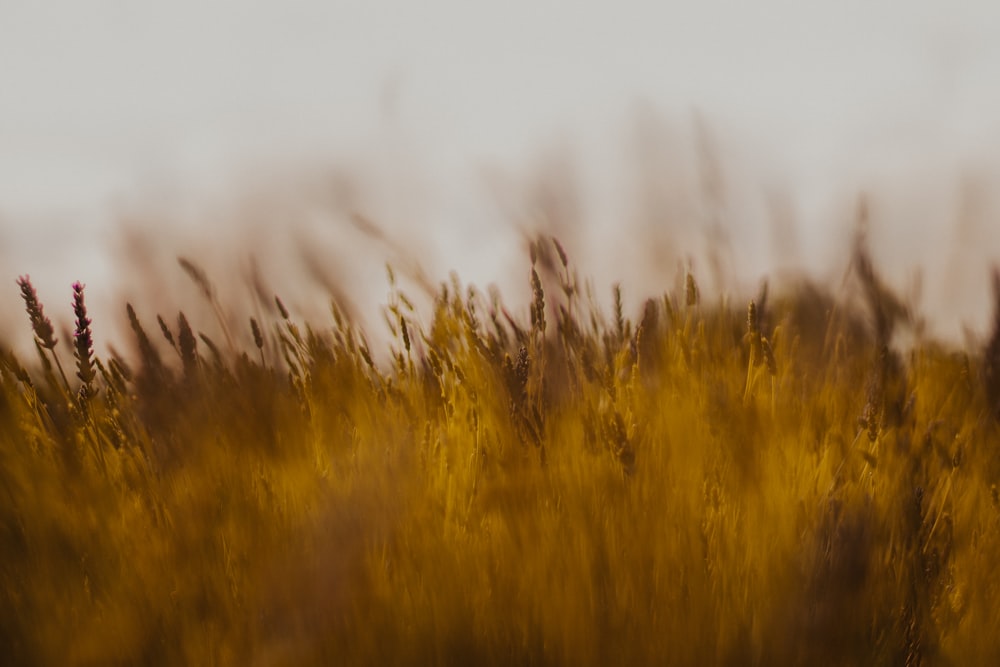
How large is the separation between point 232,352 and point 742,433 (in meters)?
0.60

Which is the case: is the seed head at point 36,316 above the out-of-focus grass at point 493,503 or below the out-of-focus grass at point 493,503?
above

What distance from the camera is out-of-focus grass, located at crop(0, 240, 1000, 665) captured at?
755 mm

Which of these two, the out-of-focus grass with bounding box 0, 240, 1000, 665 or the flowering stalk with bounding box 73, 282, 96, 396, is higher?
the flowering stalk with bounding box 73, 282, 96, 396

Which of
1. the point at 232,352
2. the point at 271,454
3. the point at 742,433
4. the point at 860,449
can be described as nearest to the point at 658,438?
the point at 742,433

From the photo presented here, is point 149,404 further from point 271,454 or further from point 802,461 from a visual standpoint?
point 802,461

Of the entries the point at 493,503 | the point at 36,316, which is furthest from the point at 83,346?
the point at 493,503

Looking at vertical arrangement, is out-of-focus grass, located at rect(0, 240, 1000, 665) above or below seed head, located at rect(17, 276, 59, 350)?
below

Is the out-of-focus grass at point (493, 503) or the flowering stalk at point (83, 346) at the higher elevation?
the flowering stalk at point (83, 346)

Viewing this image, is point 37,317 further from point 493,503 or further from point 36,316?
point 493,503

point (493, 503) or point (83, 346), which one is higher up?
point (83, 346)

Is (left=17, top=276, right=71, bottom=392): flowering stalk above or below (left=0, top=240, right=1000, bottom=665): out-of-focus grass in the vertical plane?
above

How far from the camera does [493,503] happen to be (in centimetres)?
82

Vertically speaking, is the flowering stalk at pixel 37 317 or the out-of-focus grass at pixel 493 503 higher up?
the flowering stalk at pixel 37 317

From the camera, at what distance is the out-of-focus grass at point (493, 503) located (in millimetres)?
755
